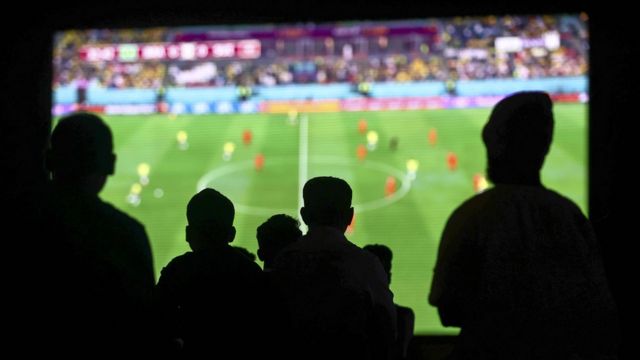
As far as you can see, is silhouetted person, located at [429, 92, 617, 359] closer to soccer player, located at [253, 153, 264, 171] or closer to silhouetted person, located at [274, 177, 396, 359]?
silhouetted person, located at [274, 177, 396, 359]

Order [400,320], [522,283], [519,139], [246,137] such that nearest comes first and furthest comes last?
[522,283] → [519,139] → [400,320] → [246,137]

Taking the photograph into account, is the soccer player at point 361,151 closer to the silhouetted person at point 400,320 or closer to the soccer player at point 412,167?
the soccer player at point 412,167

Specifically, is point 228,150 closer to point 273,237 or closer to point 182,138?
point 182,138

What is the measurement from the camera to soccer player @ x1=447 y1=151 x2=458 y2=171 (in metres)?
5.09

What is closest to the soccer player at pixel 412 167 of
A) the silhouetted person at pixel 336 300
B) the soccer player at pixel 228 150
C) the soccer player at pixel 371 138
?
the soccer player at pixel 371 138

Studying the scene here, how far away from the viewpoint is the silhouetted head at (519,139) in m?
1.91

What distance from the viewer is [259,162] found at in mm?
5109

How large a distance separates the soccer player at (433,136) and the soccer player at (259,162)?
112cm

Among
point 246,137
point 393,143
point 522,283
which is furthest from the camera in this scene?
point 393,143

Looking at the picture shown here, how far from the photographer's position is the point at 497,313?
1.80 meters

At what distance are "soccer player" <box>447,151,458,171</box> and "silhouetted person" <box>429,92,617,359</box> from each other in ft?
10.6

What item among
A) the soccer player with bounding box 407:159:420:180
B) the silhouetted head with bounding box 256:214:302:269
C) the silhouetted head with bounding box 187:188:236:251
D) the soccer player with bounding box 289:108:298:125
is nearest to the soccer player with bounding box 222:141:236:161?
the soccer player with bounding box 289:108:298:125

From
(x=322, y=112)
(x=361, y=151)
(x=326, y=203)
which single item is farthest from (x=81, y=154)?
(x=361, y=151)

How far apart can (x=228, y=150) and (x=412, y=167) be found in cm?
124
